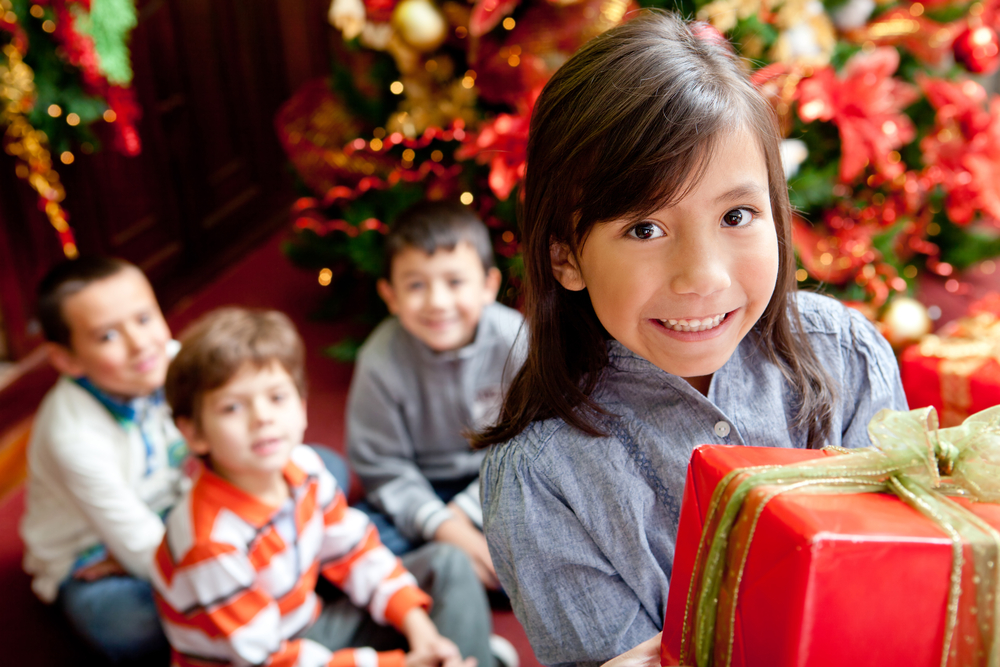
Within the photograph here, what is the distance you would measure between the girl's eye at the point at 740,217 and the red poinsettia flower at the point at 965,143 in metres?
1.51

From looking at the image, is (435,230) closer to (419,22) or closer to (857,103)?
(419,22)

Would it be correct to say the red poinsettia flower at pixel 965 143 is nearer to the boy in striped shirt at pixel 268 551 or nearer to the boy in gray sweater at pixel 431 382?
the boy in gray sweater at pixel 431 382

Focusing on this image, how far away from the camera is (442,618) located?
1266 millimetres

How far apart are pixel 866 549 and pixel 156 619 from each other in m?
1.22

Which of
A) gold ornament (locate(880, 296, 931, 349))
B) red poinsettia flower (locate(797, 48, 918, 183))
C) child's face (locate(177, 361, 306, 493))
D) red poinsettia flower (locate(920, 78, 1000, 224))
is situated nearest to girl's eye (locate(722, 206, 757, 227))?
child's face (locate(177, 361, 306, 493))

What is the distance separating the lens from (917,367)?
1.35 meters

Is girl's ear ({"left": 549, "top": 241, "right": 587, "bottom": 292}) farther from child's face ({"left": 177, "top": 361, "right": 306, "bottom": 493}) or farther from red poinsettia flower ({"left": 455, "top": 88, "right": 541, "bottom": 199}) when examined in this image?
red poinsettia flower ({"left": 455, "top": 88, "right": 541, "bottom": 199})

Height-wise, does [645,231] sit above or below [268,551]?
above

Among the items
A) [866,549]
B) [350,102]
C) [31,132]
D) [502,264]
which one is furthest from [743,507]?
[31,132]

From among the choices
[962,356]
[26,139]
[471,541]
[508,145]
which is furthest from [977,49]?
[26,139]

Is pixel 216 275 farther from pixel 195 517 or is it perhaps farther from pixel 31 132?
pixel 195 517

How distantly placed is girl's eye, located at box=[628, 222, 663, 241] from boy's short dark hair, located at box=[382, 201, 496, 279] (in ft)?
2.82

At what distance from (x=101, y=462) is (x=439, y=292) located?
65cm

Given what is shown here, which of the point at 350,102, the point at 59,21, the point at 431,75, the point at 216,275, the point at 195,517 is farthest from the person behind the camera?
the point at 216,275
